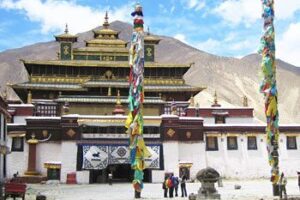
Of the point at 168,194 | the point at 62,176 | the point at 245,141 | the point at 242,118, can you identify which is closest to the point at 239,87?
the point at 242,118

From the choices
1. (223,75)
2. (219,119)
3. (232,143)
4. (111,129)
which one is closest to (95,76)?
(219,119)

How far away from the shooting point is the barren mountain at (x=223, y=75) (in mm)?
119188

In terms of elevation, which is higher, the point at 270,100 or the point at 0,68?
the point at 0,68

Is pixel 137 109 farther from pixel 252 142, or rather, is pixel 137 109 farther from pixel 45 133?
pixel 252 142

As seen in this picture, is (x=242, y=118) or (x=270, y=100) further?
(x=242, y=118)

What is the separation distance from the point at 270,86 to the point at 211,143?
1745cm

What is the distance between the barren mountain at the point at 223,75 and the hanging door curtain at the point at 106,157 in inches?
2719

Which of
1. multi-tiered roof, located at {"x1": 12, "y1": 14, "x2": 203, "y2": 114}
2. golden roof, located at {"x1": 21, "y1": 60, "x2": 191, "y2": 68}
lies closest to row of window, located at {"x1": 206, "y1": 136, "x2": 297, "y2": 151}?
multi-tiered roof, located at {"x1": 12, "y1": 14, "x2": 203, "y2": 114}

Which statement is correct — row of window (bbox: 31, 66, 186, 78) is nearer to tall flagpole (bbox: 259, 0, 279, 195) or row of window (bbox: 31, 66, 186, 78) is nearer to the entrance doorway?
the entrance doorway

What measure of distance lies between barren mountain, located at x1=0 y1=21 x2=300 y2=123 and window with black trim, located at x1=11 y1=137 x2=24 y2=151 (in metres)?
70.0

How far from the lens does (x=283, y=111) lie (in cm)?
11781

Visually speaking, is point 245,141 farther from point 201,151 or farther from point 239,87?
point 239,87

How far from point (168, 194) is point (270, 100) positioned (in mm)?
6479

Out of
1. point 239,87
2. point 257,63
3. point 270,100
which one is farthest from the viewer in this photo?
point 257,63
